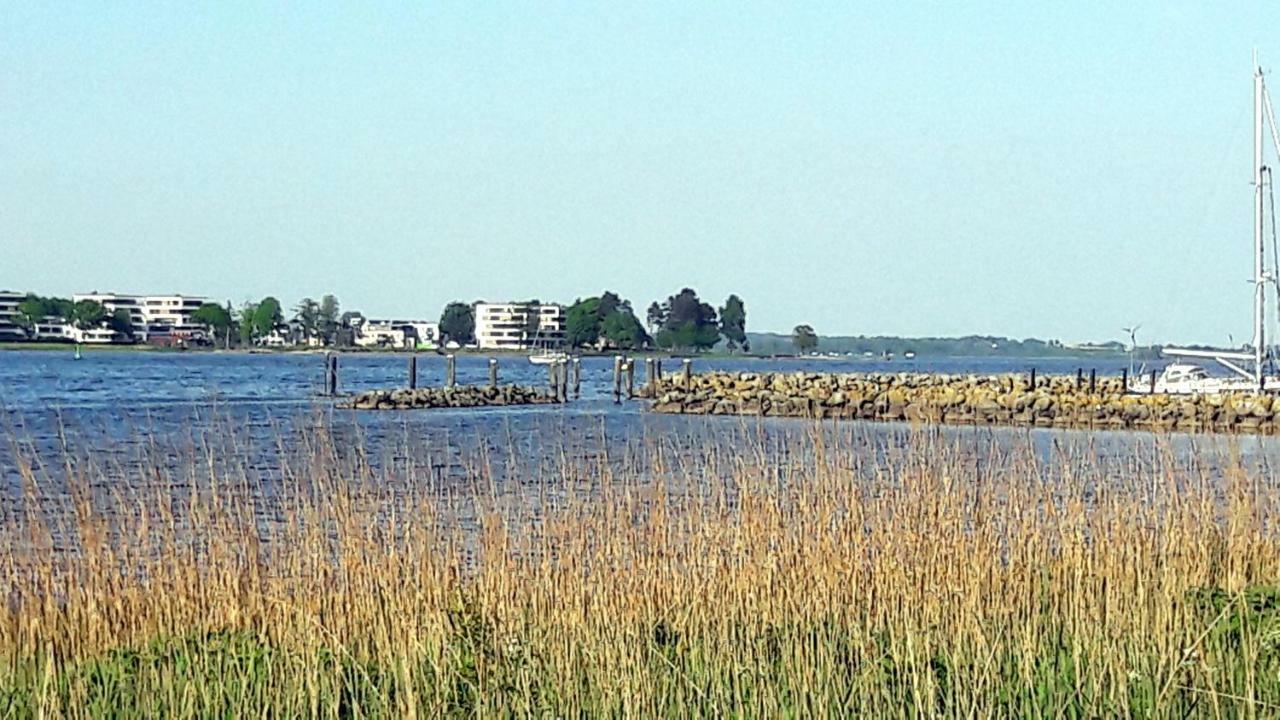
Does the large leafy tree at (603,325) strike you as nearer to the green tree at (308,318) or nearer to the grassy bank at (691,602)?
the green tree at (308,318)

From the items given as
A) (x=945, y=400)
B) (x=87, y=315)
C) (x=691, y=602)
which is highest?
(x=87, y=315)

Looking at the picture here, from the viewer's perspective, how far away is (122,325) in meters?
172

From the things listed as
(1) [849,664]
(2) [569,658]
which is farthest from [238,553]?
(1) [849,664]

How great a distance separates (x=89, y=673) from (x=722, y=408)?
4195 centimetres

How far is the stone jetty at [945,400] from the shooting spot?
38938mm

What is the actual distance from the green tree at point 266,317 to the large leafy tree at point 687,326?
3912cm

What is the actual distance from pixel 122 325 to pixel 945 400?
142 meters

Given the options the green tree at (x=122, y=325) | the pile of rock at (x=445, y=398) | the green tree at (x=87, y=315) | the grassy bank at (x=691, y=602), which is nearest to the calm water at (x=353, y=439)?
the grassy bank at (x=691, y=602)

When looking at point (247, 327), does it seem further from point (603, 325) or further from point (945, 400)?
point (945, 400)

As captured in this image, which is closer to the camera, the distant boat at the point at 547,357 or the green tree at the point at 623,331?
the distant boat at the point at 547,357

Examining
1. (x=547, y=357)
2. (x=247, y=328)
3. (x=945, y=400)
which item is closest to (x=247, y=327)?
(x=247, y=328)

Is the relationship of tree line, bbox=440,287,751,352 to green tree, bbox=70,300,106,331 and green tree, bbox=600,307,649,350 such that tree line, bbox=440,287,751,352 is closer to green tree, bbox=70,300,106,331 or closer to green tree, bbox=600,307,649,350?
green tree, bbox=600,307,649,350

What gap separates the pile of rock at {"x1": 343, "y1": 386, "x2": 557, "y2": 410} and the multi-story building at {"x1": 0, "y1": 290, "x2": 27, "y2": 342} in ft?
402

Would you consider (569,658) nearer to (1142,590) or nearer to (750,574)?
(750,574)
